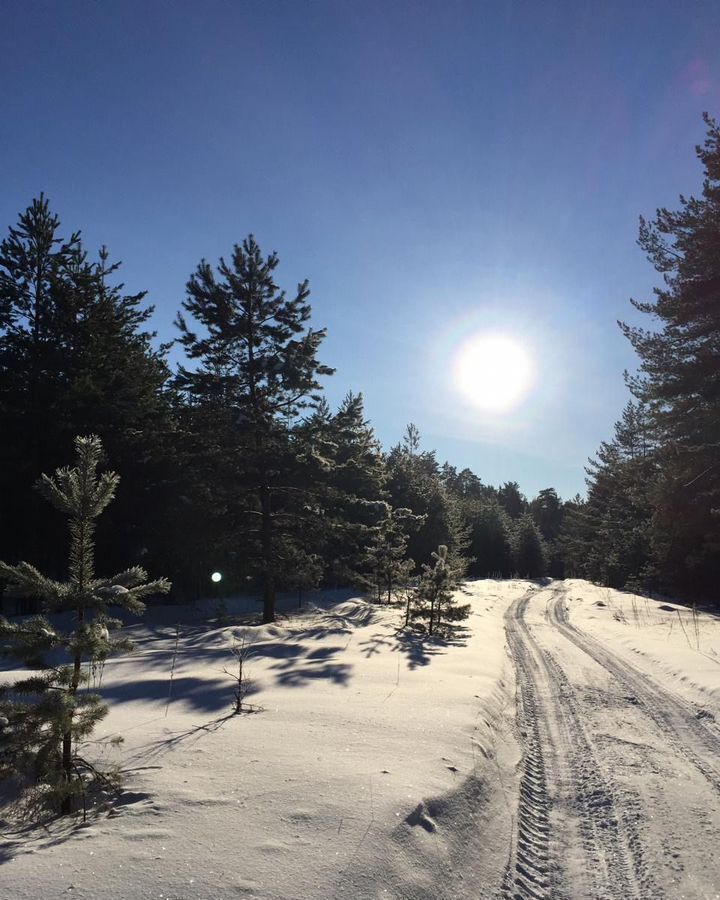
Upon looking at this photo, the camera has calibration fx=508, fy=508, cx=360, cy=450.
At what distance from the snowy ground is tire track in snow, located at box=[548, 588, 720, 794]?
0.04m

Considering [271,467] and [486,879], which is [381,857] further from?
[271,467]

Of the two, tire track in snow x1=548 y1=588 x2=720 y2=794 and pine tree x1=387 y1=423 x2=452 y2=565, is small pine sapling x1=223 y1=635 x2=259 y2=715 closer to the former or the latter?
tire track in snow x1=548 y1=588 x2=720 y2=794

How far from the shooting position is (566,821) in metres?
4.30

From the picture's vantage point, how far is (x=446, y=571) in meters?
15.0

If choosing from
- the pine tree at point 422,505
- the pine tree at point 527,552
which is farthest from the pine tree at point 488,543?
the pine tree at point 422,505

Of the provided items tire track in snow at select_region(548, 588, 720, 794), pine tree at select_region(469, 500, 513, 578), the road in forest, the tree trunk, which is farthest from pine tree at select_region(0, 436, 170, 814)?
pine tree at select_region(469, 500, 513, 578)

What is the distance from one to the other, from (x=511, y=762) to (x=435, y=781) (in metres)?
1.45

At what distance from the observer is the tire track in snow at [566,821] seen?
11.4 ft

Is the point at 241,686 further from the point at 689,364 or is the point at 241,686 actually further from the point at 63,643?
the point at 689,364

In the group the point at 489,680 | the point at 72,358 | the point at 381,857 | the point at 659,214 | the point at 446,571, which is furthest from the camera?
the point at 72,358

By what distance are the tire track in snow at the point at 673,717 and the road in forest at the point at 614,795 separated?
0.02 meters

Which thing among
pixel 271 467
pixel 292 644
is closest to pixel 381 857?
pixel 292 644

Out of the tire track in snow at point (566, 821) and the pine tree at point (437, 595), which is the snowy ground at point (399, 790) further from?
the pine tree at point (437, 595)

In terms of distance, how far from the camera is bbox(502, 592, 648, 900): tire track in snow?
3.49m
